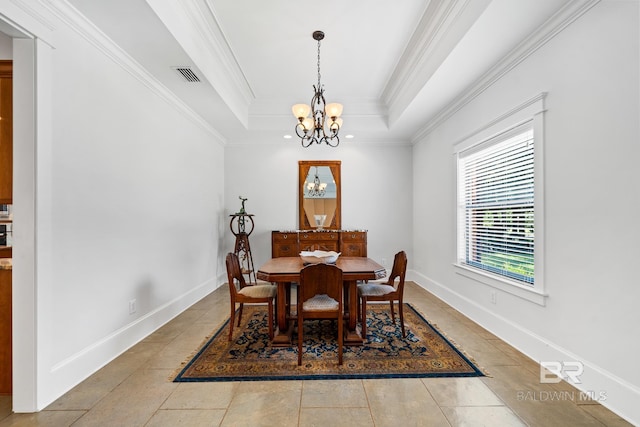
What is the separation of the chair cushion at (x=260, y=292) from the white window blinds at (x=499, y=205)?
2268mm

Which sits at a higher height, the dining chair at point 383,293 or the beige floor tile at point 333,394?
the dining chair at point 383,293

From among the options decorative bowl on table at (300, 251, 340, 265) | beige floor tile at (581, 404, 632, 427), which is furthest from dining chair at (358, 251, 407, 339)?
beige floor tile at (581, 404, 632, 427)

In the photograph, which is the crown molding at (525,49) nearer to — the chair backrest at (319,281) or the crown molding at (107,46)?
the chair backrest at (319,281)

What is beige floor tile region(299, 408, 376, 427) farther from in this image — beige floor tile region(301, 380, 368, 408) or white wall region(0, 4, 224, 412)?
white wall region(0, 4, 224, 412)

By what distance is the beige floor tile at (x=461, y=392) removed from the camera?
6.15 feet

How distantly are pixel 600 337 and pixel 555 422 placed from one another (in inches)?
24.3

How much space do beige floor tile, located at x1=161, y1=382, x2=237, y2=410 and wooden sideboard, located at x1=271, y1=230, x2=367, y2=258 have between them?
3016mm

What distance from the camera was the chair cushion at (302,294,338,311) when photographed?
2.43 metres

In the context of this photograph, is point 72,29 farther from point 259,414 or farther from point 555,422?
point 555,422

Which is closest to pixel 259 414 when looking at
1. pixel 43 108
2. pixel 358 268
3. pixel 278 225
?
pixel 358 268

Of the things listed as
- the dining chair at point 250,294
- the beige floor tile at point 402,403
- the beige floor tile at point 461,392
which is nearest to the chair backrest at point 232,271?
the dining chair at point 250,294

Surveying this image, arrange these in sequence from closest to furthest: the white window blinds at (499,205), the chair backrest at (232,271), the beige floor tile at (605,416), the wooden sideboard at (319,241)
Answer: the beige floor tile at (605,416) < the white window blinds at (499,205) < the chair backrest at (232,271) < the wooden sideboard at (319,241)

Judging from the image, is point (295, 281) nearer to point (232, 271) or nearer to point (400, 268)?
point (232, 271)

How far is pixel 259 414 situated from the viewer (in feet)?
5.82
